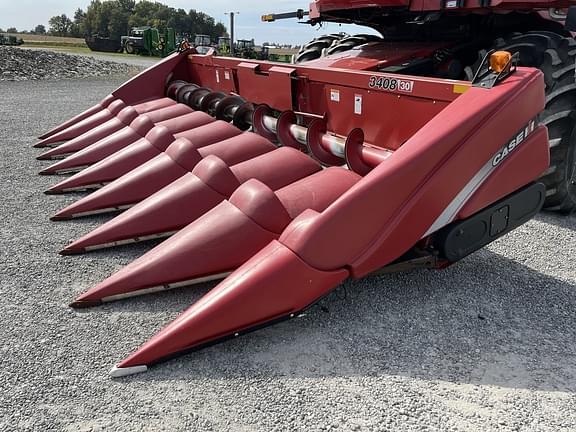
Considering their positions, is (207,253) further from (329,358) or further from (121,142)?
(121,142)

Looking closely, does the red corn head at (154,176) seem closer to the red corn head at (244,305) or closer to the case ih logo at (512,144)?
the red corn head at (244,305)

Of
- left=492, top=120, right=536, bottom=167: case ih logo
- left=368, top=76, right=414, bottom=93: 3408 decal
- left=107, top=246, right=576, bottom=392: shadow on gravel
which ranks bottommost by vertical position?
left=107, top=246, right=576, bottom=392: shadow on gravel

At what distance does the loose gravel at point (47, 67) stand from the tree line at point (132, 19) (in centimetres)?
6045

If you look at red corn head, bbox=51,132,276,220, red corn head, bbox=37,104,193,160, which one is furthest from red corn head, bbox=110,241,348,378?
red corn head, bbox=37,104,193,160

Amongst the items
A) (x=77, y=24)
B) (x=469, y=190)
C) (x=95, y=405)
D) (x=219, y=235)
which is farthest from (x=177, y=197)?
(x=77, y=24)

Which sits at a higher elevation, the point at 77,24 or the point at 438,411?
the point at 77,24

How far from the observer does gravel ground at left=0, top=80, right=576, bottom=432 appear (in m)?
1.52

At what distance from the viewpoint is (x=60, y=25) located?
289 ft

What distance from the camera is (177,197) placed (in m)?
2.54

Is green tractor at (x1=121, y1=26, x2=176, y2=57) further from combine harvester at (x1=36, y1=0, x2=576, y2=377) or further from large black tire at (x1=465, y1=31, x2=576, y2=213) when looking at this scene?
large black tire at (x1=465, y1=31, x2=576, y2=213)

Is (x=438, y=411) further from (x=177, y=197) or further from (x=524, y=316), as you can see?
(x=177, y=197)

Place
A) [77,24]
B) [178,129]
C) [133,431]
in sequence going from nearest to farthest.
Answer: [133,431] < [178,129] < [77,24]

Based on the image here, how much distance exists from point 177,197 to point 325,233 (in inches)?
41.4

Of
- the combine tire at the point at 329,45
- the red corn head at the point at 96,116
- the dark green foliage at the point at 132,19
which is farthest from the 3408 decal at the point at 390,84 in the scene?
the dark green foliage at the point at 132,19
